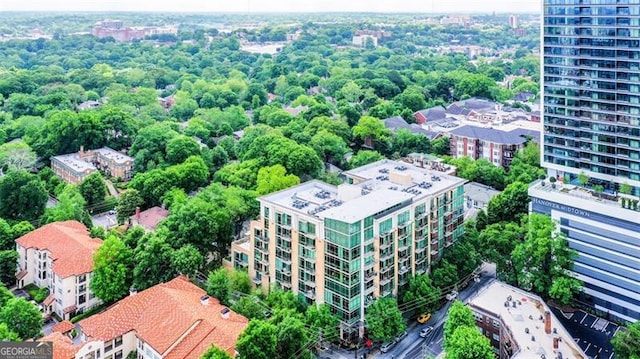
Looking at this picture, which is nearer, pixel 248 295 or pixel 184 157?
pixel 248 295

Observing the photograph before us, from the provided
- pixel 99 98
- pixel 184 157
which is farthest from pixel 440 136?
pixel 99 98

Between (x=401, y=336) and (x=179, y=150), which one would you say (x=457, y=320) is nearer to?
(x=401, y=336)

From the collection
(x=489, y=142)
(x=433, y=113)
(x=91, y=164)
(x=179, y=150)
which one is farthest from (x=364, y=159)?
(x=91, y=164)

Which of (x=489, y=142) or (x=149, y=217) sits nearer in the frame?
(x=149, y=217)

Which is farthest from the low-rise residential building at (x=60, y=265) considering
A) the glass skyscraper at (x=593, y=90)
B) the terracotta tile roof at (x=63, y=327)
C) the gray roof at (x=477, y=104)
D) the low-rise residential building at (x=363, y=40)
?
the low-rise residential building at (x=363, y=40)

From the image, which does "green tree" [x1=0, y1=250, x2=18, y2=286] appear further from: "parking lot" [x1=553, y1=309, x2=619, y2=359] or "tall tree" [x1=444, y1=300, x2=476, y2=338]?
"parking lot" [x1=553, y1=309, x2=619, y2=359]

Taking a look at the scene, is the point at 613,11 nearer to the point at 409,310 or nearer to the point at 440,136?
the point at 409,310

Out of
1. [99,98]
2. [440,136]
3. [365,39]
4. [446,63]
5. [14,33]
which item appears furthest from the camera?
[14,33]
